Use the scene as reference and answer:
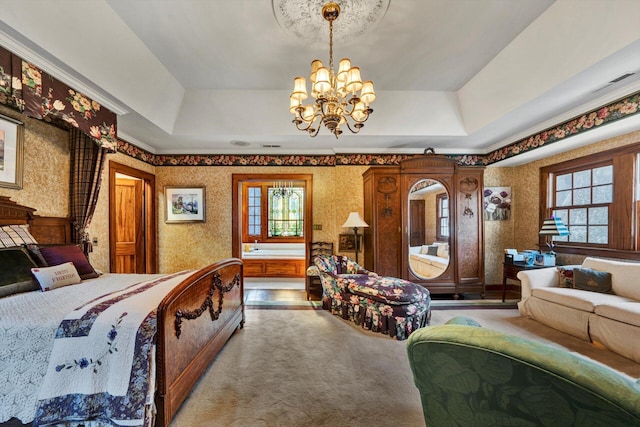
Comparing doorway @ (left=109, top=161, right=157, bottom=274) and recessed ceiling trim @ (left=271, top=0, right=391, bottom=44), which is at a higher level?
recessed ceiling trim @ (left=271, top=0, right=391, bottom=44)

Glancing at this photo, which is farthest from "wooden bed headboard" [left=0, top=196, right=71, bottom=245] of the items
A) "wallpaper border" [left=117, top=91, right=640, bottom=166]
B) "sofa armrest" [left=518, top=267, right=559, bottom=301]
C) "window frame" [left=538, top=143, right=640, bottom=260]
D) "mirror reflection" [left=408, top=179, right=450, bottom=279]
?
"window frame" [left=538, top=143, right=640, bottom=260]

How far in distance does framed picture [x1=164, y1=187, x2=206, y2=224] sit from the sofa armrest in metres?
5.00

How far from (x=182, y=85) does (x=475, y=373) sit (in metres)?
4.13

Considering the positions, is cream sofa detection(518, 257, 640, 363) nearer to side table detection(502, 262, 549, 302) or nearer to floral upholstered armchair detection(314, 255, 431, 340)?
side table detection(502, 262, 549, 302)

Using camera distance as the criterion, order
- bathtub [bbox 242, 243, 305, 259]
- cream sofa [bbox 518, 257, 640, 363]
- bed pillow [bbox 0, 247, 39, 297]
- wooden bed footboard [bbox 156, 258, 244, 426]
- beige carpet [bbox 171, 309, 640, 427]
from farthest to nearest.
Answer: bathtub [bbox 242, 243, 305, 259]
cream sofa [bbox 518, 257, 640, 363]
bed pillow [bbox 0, 247, 39, 297]
beige carpet [bbox 171, 309, 640, 427]
wooden bed footboard [bbox 156, 258, 244, 426]

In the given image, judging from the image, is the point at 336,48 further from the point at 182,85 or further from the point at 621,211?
the point at 621,211

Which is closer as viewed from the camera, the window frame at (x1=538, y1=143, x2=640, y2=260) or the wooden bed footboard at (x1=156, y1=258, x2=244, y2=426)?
the wooden bed footboard at (x1=156, y1=258, x2=244, y2=426)

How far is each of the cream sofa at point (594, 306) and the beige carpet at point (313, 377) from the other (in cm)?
12

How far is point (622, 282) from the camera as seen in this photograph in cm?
275

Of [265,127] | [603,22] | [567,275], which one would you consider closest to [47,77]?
[265,127]

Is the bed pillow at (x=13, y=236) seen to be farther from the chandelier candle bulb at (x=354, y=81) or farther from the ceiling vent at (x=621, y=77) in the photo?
the ceiling vent at (x=621, y=77)

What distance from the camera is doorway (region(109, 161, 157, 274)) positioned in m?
4.38

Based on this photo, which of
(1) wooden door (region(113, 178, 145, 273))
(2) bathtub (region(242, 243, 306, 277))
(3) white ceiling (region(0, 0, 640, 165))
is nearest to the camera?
(3) white ceiling (region(0, 0, 640, 165))

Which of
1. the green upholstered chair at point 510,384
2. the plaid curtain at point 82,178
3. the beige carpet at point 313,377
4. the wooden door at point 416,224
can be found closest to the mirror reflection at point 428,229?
the wooden door at point 416,224
